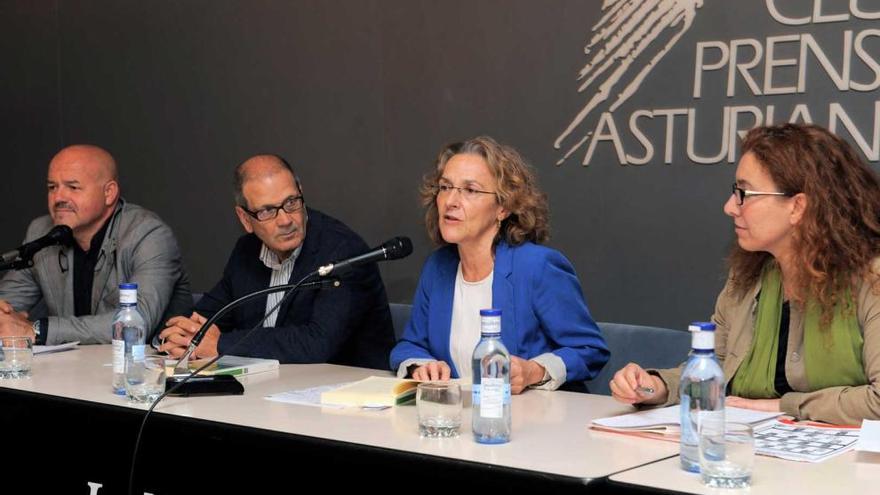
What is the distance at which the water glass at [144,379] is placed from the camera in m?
2.73

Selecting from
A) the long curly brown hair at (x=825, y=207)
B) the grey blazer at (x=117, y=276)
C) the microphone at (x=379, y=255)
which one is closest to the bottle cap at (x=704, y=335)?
the long curly brown hair at (x=825, y=207)

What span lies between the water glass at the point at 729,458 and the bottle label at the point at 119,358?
1638mm

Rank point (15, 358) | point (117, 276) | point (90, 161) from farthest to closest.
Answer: point (90, 161)
point (117, 276)
point (15, 358)

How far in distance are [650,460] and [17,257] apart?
2.32 m

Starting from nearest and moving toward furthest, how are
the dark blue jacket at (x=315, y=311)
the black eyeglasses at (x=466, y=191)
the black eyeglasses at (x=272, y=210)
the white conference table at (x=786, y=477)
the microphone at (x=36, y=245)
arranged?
the white conference table at (x=786, y=477), the black eyeglasses at (x=466, y=191), the dark blue jacket at (x=315, y=311), the microphone at (x=36, y=245), the black eyeglasses at (x=272, y=210)

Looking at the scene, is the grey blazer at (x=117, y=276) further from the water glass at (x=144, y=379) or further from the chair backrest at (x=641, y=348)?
the chair backrest at (x=641, y=348)

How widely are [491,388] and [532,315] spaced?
1.05 m

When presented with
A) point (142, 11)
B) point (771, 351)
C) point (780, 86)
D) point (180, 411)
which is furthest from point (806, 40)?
point (142, 11)

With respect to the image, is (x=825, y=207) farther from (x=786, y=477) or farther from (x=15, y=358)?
(x=15, y=358)

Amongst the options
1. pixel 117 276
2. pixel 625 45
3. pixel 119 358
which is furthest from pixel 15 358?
pixel 625 45

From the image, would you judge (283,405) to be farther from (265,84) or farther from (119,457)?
(265,84)

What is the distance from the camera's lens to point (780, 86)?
3854 millimetres

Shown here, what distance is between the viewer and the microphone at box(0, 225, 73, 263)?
3523mm

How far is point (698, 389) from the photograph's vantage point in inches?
81.0
